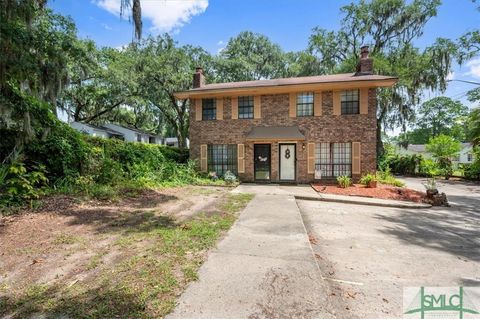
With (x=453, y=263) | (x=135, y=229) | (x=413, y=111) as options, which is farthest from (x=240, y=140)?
(x=413, y=111)

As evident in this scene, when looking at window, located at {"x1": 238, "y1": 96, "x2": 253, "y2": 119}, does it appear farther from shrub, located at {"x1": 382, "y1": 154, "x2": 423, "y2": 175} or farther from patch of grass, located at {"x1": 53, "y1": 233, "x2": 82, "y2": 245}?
shrub, located at {"x1": 382, "y1": 154, "x2": 423, "y2": 175}

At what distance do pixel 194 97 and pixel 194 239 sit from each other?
10.4 m

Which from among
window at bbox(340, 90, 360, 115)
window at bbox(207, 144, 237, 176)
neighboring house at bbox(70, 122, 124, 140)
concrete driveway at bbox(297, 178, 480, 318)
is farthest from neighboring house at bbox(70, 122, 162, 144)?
concrete driveway at bbox(297, 178, 480, 318)

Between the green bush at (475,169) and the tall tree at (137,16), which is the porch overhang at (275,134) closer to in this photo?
the tall tree at (137,16)

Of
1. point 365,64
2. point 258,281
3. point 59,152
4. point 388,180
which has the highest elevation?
point 365,64

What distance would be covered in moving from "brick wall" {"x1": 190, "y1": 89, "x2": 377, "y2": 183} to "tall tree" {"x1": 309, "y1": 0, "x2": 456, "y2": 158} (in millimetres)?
8732

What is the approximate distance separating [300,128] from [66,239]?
10.4 metres

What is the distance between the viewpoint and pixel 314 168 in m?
12.1

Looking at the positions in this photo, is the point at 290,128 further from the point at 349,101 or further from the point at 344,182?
the point at 344,182

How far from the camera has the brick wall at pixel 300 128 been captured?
1158 cm

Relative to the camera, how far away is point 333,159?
12.0 metres

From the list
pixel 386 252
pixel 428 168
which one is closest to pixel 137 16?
pixel 386 252

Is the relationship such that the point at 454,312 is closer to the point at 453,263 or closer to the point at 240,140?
the point at 453,263

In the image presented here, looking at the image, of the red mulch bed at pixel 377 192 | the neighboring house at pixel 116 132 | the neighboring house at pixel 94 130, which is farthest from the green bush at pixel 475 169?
the neighboring house at pixel 116 132
